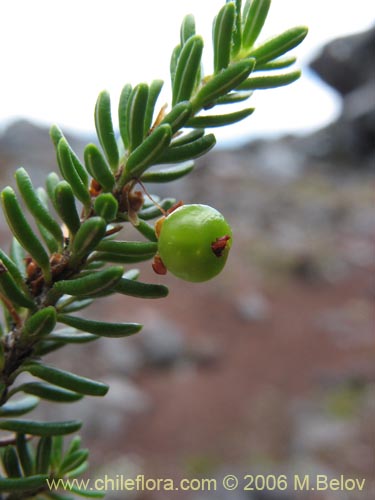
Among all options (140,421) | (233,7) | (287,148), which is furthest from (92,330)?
(287,148)

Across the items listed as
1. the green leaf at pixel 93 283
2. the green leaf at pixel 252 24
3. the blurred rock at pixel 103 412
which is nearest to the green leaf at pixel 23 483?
the green leaf at pixel 93 283

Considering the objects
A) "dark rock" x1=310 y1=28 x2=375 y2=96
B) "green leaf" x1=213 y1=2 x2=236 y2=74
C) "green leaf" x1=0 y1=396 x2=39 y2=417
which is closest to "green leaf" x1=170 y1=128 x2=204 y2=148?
"green leaf" x1=213 y1=2 x2=236 y2=74

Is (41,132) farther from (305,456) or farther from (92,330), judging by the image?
(92,330)

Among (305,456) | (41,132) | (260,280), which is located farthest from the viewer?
(41,132)

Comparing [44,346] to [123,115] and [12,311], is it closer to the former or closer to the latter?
[12,311]

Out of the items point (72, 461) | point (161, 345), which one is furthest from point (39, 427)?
point (161, 345)

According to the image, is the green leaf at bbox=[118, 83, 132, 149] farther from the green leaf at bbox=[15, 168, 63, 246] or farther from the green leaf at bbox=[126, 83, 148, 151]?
the green leaf at bbox=[15, 168, 63, 246]

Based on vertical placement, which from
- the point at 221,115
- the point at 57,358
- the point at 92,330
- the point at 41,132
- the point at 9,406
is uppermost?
the point at 41,132
